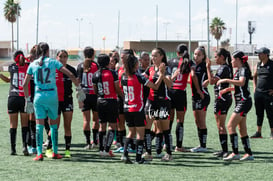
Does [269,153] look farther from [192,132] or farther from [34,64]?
[34,64]

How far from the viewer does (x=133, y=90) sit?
8586mm

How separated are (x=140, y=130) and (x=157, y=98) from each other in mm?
678

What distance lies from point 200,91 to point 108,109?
195 centimetres

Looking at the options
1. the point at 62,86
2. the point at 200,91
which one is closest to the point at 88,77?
the point at 62,86

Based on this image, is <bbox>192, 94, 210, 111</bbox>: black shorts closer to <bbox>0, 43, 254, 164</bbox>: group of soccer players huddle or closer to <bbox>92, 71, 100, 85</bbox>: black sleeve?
<bbox>0, 43, 254, 164</bbox>: group of soccer players huddle

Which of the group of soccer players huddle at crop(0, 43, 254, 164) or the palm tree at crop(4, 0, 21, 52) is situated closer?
the group of soccer players huddle at crop(0, 43, 254, 164)

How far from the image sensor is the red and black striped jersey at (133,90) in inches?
336

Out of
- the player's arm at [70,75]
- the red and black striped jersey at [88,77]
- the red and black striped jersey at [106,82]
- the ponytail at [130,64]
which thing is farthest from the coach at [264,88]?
the player's arm at [70,75]

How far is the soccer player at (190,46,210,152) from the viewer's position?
10016mm

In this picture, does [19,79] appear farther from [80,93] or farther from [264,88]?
[264,88]

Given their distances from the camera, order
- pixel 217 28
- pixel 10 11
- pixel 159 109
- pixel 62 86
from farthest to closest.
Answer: pixel 217 28
pixel 10 11
pixel 62 86
pixel 159 109

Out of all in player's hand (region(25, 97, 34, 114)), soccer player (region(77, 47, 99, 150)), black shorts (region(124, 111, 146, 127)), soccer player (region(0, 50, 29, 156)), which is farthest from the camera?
soccer player (region(77, 47, 99, 150))

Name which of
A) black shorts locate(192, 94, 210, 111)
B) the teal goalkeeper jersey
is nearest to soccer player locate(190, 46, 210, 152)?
black shorts locate(192, 94, 210, 111)

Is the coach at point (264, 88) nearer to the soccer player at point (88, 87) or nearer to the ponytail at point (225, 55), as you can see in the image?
the ponytail at point (225, 55)
